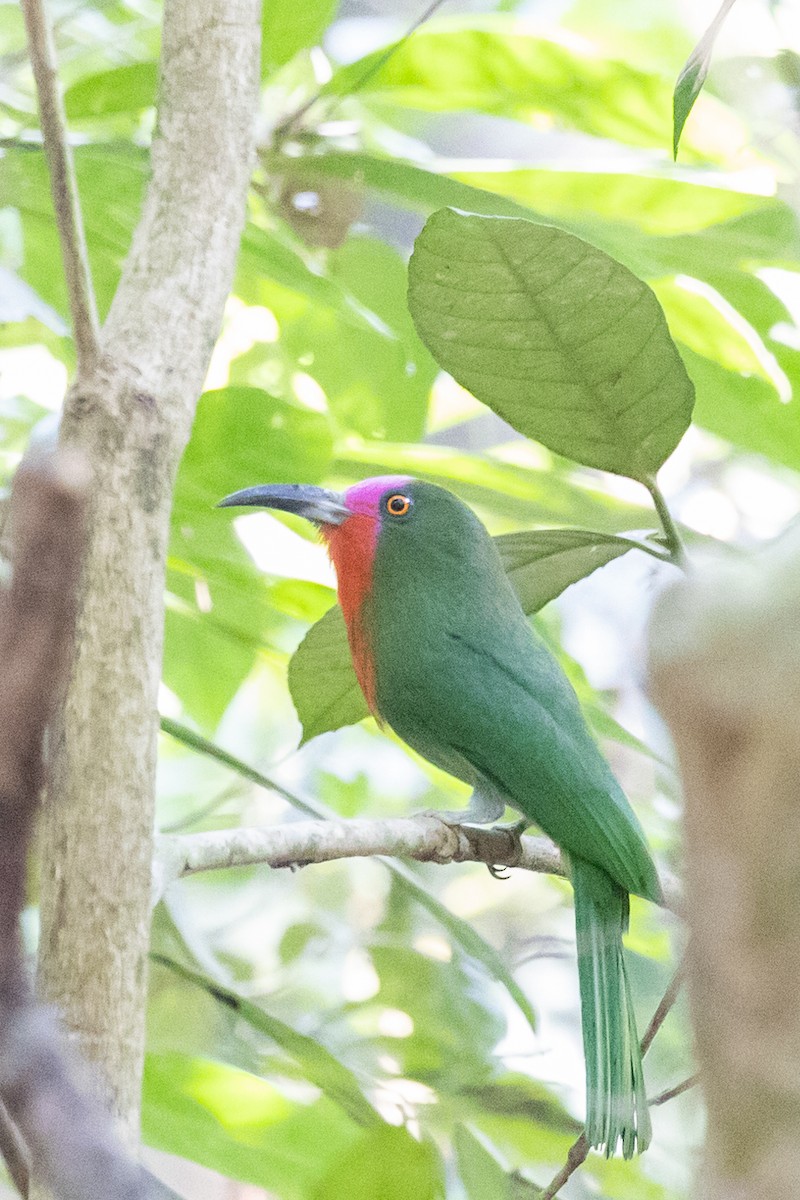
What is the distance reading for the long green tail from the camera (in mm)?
707

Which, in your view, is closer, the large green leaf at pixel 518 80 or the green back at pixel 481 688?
the green back at pixel 481 688

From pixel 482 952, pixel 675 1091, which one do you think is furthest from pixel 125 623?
pixel 482 952

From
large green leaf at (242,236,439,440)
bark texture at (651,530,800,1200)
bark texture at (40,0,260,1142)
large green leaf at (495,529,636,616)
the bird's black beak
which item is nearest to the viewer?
bark texture at (651,530,800,1200)

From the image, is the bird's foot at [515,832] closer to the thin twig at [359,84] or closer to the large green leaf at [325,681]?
the large green leaf at [325,681]

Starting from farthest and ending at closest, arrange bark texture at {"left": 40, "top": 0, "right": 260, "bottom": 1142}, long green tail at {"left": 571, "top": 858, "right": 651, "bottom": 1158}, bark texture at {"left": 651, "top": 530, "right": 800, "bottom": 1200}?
1. long green tail at {"left": 571, "top": 858, "right": 651, "bottom": 1158}
2. bark texture at {"left": 40, "top": 0, "right": 260, "bottom": 1142}
3. bark texture at {"left": 651, "top": 530, "right": 800, "bottom": 1200}

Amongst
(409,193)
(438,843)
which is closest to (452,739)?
(438,843)

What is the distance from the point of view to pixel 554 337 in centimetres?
71

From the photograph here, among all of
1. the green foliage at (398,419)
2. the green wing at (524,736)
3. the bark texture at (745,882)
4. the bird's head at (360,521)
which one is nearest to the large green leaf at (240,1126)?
the green foliage at (398,419)

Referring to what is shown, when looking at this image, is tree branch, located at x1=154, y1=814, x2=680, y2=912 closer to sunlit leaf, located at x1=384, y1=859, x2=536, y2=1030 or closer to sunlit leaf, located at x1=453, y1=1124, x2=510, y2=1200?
sunlit leaf, located at x1=384, y1=859, x2=536, y2=1030

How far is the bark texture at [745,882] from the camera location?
0.23m

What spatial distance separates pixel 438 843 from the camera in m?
0.84

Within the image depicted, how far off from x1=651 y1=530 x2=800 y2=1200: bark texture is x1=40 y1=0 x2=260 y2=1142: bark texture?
316 mm

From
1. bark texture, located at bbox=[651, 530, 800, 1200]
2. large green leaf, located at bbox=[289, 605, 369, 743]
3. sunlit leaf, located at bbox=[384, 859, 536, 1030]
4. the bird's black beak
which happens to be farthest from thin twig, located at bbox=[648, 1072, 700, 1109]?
the bird's black beak

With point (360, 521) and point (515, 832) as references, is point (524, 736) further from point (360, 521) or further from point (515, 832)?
point (360, 521)
